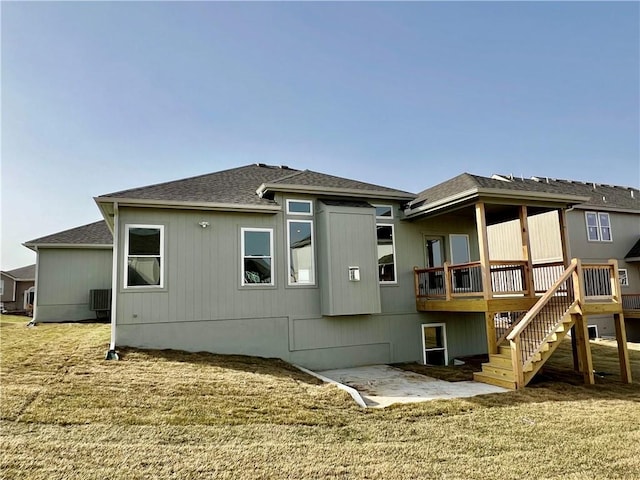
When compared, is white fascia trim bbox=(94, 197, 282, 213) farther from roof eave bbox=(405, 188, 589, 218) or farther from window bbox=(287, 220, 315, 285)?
roof eave bbox=(405, 188, 589, 218)

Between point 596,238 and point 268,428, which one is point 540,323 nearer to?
point 268,428

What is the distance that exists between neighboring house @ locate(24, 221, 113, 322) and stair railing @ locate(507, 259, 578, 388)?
14786mm

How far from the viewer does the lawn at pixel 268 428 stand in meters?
4.08

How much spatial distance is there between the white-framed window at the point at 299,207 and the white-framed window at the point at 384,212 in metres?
1.98

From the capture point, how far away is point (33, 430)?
4.67m

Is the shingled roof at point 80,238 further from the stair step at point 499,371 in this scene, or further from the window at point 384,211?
the stair step at point 499,371

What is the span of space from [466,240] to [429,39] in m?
6.68

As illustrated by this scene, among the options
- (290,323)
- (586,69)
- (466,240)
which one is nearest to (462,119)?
(586,69)

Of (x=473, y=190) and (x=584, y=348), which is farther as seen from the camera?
(x=473, y=190)

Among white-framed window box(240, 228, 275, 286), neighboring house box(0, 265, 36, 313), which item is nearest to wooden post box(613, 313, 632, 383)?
white-framed window box(240, 228, 275, 286)

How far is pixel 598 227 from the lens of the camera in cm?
2011

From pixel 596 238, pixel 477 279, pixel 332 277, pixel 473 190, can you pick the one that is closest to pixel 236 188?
pixel 332 277

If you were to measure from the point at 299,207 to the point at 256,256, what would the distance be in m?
1.70

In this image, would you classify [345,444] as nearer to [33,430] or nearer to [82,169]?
[33,430]
